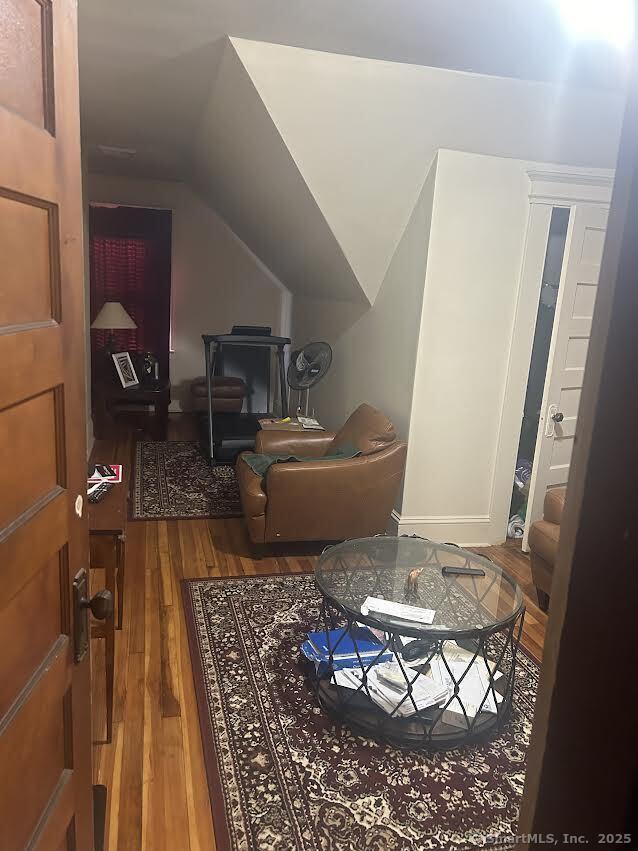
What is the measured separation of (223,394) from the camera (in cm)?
655

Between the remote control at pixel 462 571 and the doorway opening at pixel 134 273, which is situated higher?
the doorway opening at pixel 134 273

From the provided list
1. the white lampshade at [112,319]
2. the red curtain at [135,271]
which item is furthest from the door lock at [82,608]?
the red curtain at [135,271]

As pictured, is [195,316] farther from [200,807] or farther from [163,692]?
[200,807]

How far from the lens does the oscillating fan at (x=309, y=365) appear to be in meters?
4.98

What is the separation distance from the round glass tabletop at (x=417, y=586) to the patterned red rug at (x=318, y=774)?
429 mm

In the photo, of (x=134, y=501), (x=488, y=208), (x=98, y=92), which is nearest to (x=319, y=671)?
(x=134, y=501)

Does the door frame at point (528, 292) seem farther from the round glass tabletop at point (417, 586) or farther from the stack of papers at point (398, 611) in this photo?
the stack of papers at point (398, 611)

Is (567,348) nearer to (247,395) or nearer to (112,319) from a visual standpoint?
(247,395)

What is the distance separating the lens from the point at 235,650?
268 cm

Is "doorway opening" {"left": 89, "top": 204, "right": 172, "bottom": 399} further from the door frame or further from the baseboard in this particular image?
the door frame

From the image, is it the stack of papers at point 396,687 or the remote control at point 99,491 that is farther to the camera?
the remote control at point 99,491

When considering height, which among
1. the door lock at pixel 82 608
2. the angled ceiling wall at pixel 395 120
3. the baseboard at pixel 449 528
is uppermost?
the angled ceiling wall at pixel 395 120

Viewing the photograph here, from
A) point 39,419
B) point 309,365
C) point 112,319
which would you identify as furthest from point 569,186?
point 112,319

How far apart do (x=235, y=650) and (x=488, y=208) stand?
2775 mm
